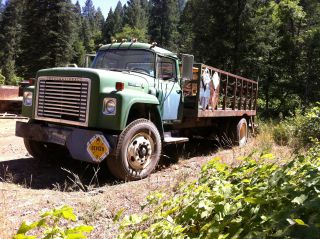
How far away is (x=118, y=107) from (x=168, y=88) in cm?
184

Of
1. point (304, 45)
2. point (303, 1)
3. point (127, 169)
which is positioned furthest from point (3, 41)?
point (127, 169)

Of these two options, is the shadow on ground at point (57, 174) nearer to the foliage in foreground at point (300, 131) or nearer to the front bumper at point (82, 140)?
the front bumper at point (82, 140)

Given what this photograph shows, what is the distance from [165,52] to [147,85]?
105cm

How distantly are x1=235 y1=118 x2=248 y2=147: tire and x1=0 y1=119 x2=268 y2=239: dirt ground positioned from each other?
2.32m

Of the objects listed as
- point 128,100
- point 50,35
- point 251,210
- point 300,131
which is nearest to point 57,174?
point 128,100

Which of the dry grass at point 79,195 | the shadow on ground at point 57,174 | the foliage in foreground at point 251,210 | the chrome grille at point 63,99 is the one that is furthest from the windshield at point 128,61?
the foliage in foreground at point 251,210

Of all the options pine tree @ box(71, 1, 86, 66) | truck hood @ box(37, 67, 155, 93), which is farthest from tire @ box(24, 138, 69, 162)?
pine tree @ box(71, 1, 86, 66)

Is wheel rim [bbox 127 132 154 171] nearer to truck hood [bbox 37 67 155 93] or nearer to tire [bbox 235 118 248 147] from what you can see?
truck hood [bbox 37 67 155 93]

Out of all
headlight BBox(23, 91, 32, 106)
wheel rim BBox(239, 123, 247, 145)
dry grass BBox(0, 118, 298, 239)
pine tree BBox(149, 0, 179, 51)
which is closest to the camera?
dry grass BBox(0, 118, 298, 239)

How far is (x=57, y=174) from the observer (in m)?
6.55

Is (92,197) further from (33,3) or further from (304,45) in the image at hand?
(33,3)

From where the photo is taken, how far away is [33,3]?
42375 mm

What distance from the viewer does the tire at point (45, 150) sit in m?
7.05

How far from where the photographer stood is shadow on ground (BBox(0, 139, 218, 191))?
575 cm
